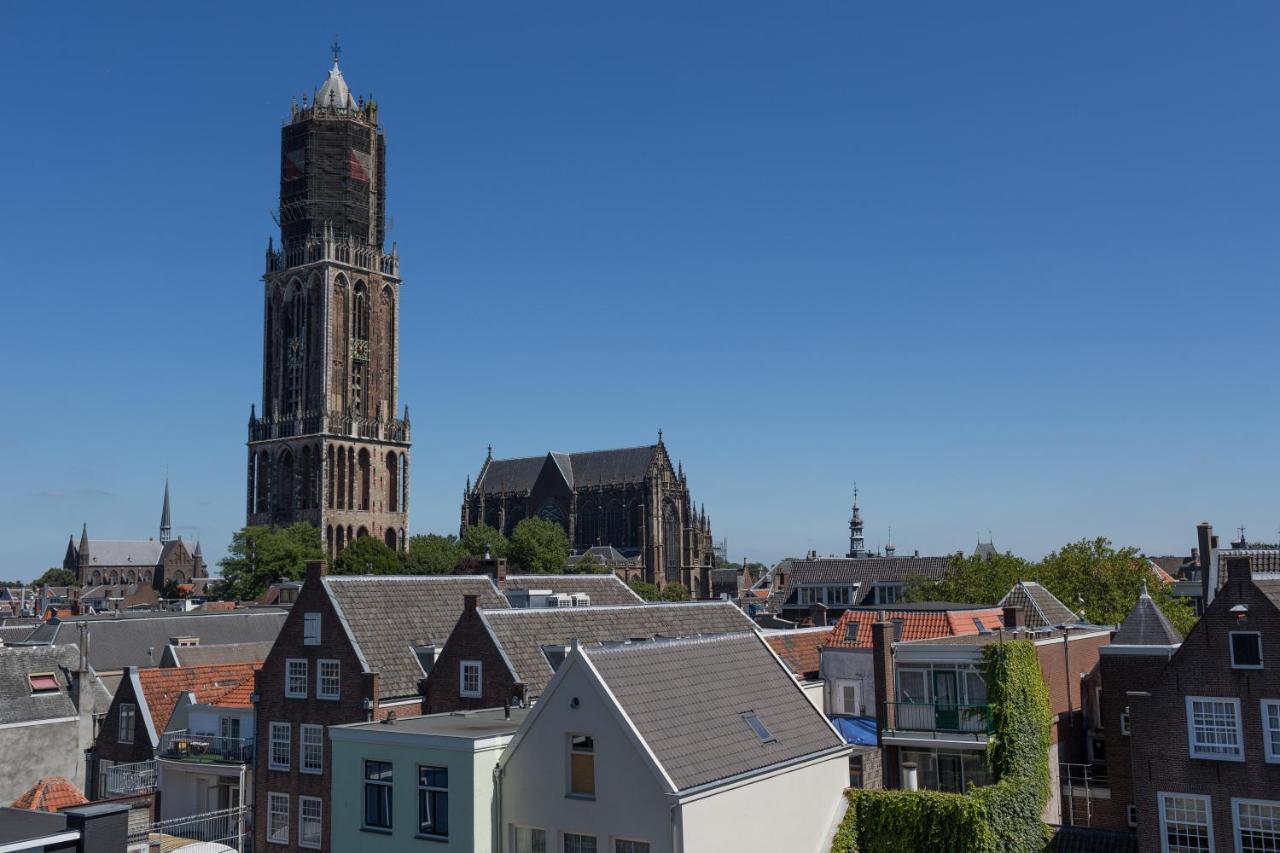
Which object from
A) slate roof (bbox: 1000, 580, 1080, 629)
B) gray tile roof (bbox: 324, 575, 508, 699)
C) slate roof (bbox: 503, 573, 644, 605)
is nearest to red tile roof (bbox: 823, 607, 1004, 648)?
slate roof (bbox: 1000, 580, 1080, 629)

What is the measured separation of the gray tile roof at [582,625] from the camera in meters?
34.1

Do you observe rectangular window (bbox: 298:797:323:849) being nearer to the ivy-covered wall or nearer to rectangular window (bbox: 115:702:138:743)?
rectangular window (bbox: 115:702:138:743)

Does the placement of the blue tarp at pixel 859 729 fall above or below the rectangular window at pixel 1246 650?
below

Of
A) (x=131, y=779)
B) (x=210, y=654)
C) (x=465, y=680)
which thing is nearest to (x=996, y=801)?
(x=465, y=680)

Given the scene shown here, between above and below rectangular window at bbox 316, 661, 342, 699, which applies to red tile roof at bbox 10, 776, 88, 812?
below

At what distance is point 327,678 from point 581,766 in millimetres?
15873

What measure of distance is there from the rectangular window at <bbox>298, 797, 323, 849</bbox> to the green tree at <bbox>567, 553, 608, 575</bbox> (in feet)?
372

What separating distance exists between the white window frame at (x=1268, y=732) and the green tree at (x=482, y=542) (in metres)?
124

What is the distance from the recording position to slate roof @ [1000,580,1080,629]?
159ft

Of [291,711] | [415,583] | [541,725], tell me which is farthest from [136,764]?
[541,725]

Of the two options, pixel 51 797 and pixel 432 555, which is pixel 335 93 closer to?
pixel 432 555

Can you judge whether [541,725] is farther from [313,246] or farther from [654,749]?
[313,246]

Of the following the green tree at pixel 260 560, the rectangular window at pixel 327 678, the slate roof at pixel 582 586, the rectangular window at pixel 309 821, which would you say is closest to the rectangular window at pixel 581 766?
the rectangular window at pixel 327 678

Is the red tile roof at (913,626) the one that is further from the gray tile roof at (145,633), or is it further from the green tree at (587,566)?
the green tree at (587,566)
